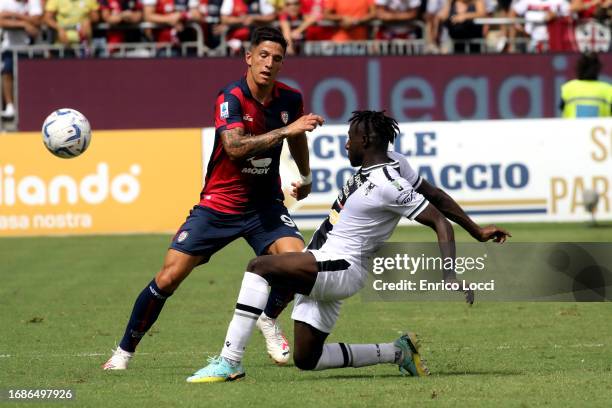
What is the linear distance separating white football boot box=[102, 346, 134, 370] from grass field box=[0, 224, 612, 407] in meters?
0.09

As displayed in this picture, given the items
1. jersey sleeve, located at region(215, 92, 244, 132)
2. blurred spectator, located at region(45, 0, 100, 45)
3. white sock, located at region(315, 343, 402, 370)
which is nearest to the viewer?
white sock, located at region(315, 343, 402, 370)

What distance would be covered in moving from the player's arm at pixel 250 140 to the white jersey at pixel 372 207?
547 millimetres

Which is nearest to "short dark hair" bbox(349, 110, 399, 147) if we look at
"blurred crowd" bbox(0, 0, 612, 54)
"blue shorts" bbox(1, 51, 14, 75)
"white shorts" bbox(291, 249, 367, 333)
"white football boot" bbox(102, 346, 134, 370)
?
"white shorts" bbox(291, 249, 367, 333)

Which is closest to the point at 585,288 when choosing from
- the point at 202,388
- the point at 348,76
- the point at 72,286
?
the point at 202,388

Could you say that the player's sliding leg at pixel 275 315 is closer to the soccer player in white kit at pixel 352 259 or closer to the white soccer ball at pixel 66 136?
the soccer player in white kit at pixel 352 259

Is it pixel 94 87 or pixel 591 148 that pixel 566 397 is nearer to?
pixel 591 148

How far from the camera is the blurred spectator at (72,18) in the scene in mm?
23297

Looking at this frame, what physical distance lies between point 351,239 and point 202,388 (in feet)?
4.44

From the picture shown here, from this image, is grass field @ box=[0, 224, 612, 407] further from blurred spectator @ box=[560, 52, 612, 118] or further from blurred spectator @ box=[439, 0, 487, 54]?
blurred spectator @ box=[439, 0, 487, 54]

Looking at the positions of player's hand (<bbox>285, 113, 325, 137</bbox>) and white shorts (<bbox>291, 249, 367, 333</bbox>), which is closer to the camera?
white shorts (<bbox>291, 249, 367, 333</bbox>)

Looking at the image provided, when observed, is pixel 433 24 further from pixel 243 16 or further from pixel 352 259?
pixel 352 259

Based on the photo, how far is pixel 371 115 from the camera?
841cm

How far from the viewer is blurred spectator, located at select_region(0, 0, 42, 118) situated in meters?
23.3

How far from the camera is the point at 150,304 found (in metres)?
9.10
